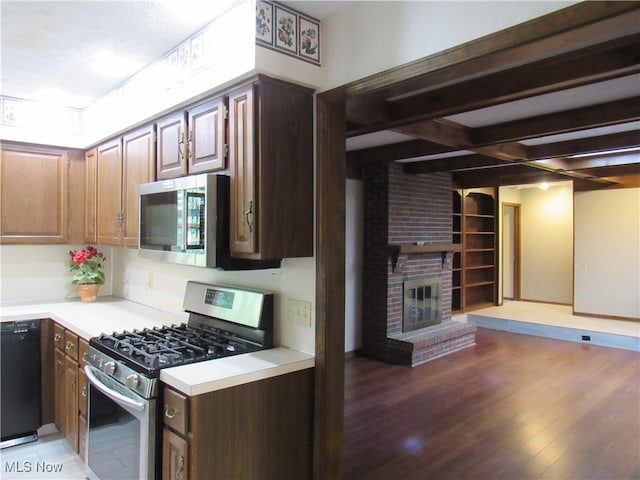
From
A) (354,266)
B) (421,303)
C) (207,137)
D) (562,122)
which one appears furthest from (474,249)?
(207,137)

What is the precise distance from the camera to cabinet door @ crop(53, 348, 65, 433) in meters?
3.00

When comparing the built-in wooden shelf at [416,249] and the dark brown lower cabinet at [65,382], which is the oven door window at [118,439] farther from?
the built-in wooden shelf at [416,249]

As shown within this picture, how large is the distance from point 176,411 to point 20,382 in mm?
1962

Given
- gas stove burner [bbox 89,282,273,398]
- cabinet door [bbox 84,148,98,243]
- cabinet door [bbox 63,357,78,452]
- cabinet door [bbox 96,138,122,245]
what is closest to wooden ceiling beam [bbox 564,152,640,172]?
gas stove burner [bbox 89,282,273,398]

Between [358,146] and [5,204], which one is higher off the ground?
[358,146]

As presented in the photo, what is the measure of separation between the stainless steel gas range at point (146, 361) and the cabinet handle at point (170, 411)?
6 cm

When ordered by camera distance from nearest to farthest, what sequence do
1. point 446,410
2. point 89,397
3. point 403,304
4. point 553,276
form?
point 89,397 < point 446,410 < point 403,304 < point 553,276

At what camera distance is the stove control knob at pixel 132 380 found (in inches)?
75.6

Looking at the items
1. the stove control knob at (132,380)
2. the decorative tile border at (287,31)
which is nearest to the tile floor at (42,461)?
the stove control knob at (132,380)

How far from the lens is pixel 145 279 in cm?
352

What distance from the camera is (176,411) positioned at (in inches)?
70.1

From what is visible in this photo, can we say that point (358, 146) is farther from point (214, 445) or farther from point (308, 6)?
point (214, 445)

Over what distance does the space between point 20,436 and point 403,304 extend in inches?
158

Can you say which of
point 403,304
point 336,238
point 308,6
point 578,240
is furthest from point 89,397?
point 578,240
